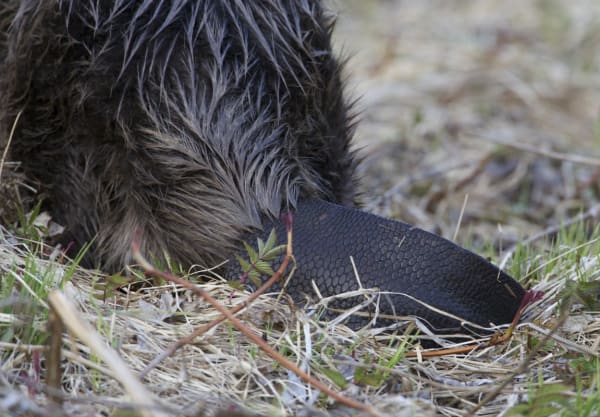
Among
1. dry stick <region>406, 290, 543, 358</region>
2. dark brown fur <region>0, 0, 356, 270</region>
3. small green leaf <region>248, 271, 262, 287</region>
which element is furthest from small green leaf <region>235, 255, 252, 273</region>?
dry stick <region>406, 290, 543, 358</region>

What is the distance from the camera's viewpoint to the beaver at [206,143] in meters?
1.59

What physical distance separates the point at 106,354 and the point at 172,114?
2.24ft

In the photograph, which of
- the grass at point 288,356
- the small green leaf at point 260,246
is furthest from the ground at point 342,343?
the small green leaf at point 260,246

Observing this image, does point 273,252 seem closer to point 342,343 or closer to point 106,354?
point 342,343

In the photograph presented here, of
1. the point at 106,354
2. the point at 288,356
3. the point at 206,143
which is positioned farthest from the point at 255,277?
the point at 106,354

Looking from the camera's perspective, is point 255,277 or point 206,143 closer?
point 255,277

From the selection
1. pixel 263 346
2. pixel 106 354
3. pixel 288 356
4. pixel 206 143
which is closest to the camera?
pixel 106 354

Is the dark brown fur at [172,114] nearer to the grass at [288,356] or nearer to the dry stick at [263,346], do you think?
the grass at [288,356]

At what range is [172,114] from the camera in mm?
1730

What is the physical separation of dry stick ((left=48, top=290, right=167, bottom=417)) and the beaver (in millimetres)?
490

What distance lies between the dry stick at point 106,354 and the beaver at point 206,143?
49 cm

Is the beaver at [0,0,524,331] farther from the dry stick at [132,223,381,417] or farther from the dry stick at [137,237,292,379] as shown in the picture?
the dry stick at [132,223,381,417]

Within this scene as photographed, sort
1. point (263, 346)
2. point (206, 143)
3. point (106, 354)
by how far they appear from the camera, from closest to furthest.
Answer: point (106, 354) → point (263, 346) → point (206, 143)

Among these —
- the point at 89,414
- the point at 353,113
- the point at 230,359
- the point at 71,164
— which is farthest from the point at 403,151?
the point at 89,414
